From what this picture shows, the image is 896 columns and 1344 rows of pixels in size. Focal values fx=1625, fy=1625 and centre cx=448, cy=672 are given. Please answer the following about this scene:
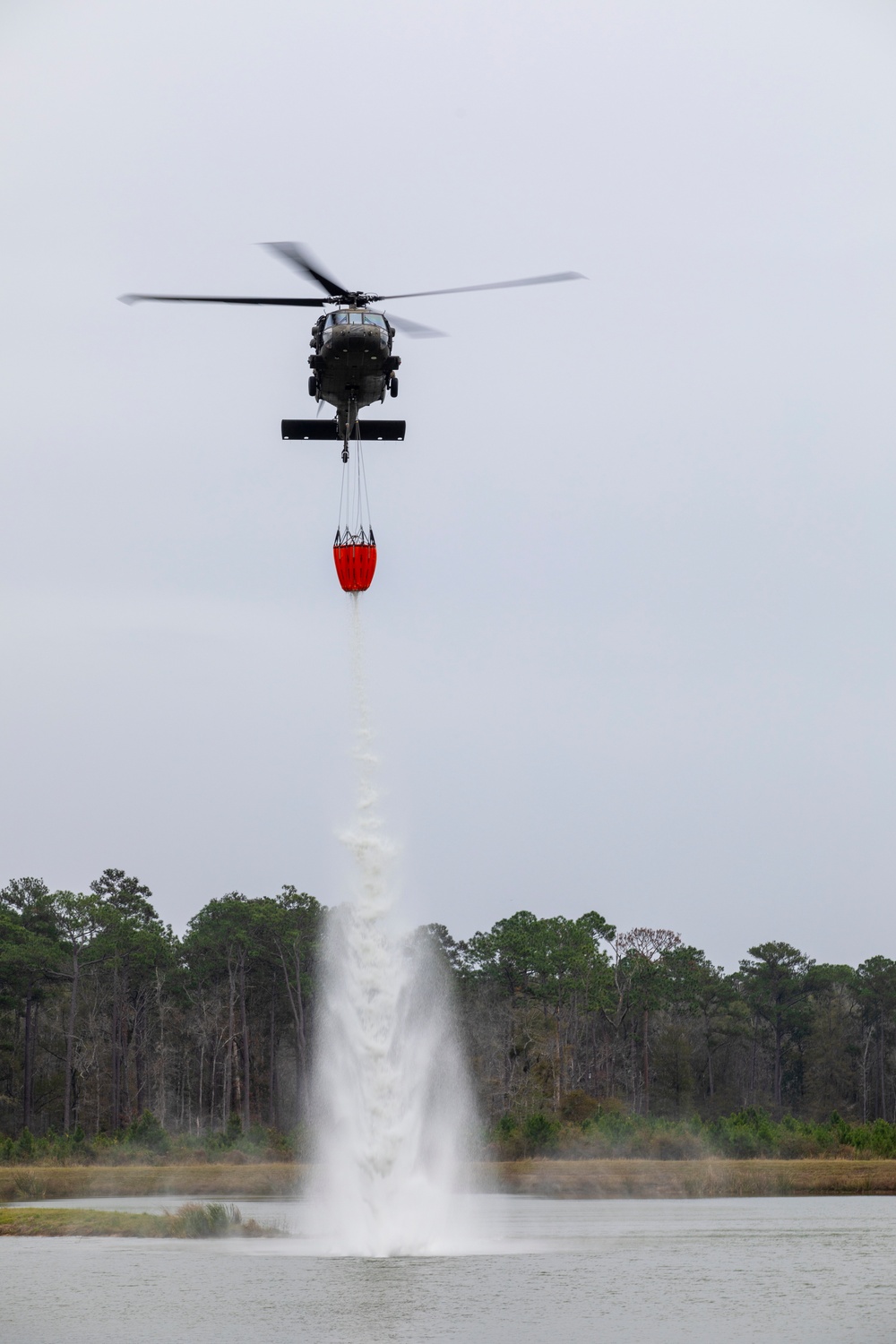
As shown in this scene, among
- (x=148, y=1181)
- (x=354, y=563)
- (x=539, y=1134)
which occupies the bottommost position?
(x=148, y=1181)

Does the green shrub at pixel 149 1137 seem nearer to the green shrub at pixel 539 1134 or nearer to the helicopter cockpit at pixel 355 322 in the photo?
the green shrub at pixel 539 1134

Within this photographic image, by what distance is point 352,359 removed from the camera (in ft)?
119

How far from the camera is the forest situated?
4304 inches

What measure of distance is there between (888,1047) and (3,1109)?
2656 inches

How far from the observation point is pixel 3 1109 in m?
111

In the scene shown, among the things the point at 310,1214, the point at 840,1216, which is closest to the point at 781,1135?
the point at 840,1216

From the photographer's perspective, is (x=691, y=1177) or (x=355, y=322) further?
(x=691, y=1177)

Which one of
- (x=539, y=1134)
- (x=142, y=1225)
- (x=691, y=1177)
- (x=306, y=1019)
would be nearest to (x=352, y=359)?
(x=142, y=1225)

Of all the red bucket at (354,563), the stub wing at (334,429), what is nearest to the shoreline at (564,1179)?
the red bucket at (354,563)

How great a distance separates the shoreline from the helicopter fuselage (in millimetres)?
40992

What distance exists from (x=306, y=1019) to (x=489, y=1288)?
77.1 meters

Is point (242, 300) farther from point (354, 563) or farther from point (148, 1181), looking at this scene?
point (148, 1181)

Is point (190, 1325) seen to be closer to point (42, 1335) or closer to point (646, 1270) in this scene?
point (42, 1335)

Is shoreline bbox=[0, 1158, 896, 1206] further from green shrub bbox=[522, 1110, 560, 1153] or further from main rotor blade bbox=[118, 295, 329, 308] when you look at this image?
main rotor blade bbox=[118, 295, 329, 308]
